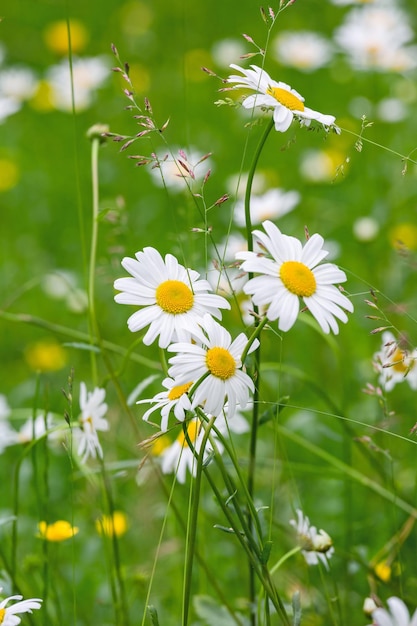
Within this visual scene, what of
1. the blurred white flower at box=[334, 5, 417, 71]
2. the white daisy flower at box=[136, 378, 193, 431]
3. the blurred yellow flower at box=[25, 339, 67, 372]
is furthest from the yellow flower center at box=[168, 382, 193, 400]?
the blurred white flower at box=[334, 5, 417, 71]

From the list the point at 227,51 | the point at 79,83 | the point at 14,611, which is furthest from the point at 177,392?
the point at 227,51

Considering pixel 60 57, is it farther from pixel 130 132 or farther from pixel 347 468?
pixel 347 468

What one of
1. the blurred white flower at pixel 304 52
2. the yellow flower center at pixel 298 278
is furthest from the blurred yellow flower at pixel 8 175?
the yellow flower center at pixel 298 278

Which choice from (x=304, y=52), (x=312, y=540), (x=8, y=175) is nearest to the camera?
(x=312, y=540)

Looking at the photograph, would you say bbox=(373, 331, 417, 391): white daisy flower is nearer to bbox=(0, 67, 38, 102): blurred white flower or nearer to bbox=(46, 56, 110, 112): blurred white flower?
bbox=(46, 56, 110, 112): blurred white flower

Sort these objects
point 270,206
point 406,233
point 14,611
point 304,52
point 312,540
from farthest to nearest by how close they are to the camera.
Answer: point 304,52 → point 406,233 → point 270,206 → point 312,540 → point 14,611

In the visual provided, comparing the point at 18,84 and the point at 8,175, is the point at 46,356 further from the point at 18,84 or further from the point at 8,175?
the point at 18,84

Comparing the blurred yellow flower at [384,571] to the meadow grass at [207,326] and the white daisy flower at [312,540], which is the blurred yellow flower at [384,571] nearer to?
the meadow grass at [207,326]
